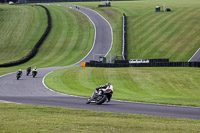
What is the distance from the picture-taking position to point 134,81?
45.5 metres

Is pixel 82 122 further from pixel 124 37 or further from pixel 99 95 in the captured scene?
pixel 124 37

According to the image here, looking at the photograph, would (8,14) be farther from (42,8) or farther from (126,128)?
(126,128)

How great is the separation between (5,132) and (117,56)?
61782 millimetres

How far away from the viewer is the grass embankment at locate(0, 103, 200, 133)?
14.7 m

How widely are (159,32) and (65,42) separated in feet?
61.1

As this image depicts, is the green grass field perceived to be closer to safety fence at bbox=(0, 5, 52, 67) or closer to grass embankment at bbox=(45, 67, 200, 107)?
grass embankment at bbox=(45, 67, 200, 107)

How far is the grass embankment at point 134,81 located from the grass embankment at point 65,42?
59.4 feet

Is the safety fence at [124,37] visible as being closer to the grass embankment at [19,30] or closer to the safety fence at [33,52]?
the safety fence at [33,52]

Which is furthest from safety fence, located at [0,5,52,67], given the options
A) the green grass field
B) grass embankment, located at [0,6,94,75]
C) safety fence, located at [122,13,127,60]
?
safety fence, located at [122,13,127,60]

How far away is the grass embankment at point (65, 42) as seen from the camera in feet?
245

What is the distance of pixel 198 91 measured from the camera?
131 feet

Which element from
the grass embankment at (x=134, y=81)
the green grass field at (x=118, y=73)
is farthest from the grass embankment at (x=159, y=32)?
the grass embankment at (x=134, y=81)

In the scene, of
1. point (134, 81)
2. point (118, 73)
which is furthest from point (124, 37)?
point (134, 81)

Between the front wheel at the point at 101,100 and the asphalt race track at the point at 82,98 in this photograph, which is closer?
the asphalt race track at the point at 82,98
